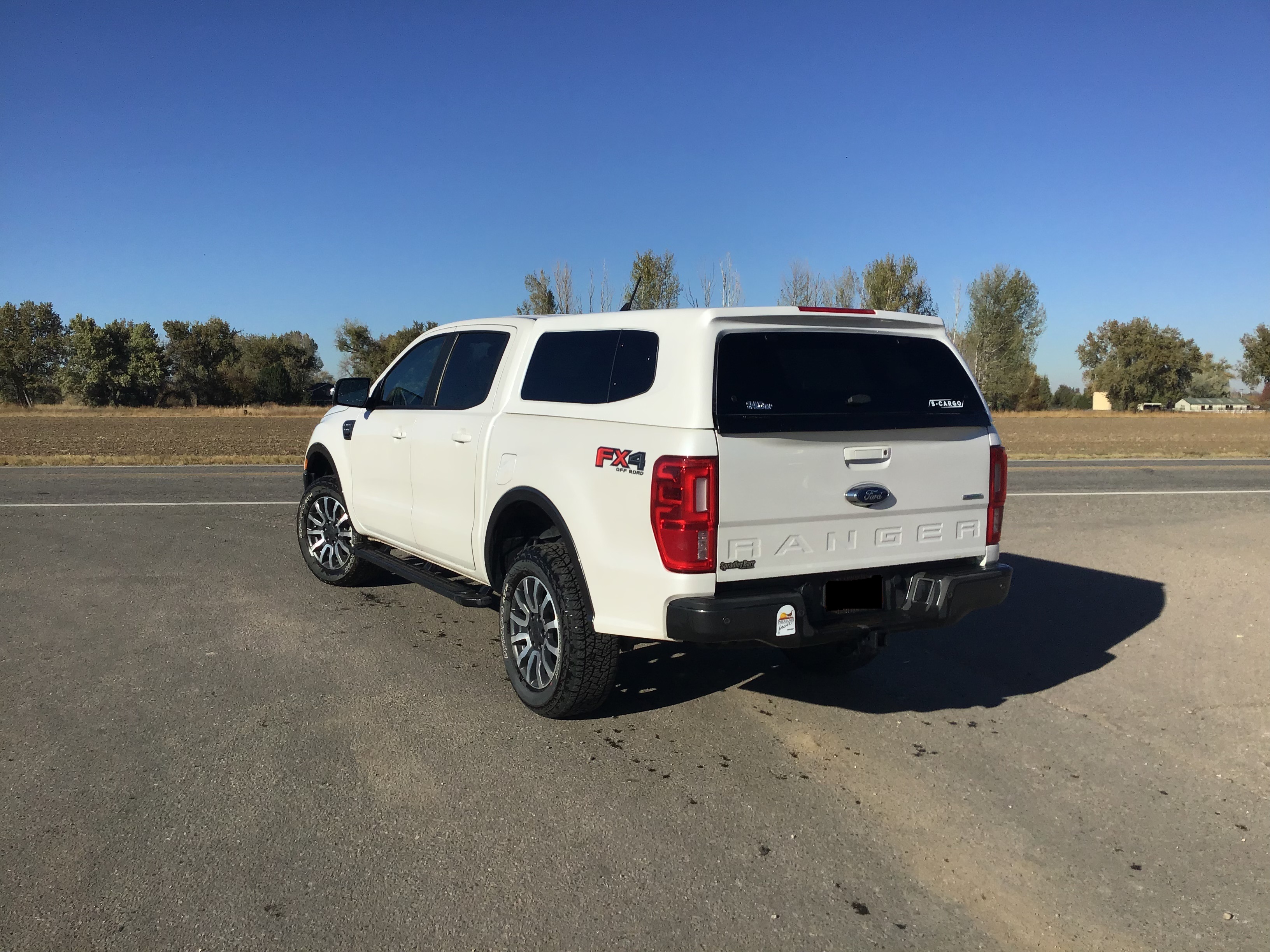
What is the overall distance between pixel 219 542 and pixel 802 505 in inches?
290

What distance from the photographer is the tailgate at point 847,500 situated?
3.98 metres

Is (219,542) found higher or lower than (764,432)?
lower

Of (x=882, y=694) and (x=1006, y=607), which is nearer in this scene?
(x=882, y=694)

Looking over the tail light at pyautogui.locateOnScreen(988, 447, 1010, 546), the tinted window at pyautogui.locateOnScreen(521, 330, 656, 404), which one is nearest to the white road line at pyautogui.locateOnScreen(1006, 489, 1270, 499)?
the tail light at pyautogui.locateOnScreen(988, 447, 1010, 546)

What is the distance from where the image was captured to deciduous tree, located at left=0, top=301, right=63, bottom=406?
7576 centimetres

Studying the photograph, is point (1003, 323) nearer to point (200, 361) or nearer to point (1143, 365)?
point (1143, 365)

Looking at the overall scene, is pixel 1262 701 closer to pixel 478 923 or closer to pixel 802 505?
pixel 802 505

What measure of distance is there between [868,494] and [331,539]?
15.7ft

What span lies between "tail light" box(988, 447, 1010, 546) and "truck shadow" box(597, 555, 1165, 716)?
38.7 inches

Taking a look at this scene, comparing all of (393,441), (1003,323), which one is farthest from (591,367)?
(1003,323)

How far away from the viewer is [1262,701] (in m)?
5.03

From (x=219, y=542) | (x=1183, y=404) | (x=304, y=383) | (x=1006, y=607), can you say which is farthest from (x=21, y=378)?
(x=1183, y=404)

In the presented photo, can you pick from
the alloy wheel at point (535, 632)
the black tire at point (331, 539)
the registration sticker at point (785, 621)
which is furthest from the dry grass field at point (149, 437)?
the registration sticker at point (785, 621)

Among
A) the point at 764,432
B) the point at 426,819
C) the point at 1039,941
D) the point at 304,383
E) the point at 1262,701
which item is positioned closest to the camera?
the point at 1039,941
